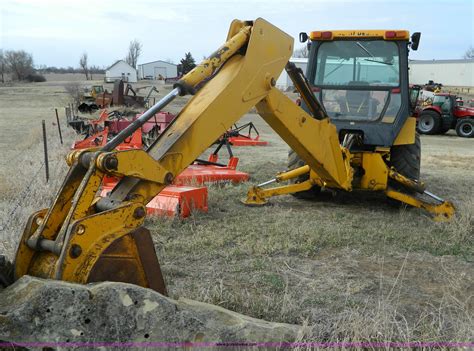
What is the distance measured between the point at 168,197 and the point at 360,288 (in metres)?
2.79

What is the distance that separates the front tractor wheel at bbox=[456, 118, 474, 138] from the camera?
62.2 feet

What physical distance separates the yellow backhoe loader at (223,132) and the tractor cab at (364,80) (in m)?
0.01

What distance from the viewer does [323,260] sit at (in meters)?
4.78

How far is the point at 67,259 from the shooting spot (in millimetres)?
2646

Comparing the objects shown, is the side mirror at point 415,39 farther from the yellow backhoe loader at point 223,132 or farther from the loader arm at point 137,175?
the loader arm at point 137,175

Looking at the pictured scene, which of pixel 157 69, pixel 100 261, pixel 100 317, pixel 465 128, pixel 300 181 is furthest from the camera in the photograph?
pixel 157 69

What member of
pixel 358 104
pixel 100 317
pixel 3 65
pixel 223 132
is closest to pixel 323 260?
pixel 223 132

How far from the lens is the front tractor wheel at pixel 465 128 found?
1895cm

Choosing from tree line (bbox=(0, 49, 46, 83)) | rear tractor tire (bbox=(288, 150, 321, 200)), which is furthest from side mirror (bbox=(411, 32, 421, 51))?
tree line (bbox=(0, 49, 46, 83))

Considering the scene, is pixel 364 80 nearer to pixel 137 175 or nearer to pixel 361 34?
pixel 361 34

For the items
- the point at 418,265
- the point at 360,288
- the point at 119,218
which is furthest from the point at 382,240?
the point at 119,218

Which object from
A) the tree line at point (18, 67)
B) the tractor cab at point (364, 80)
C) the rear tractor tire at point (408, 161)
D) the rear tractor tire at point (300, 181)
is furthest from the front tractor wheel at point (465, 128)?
the tree line at point (18, 67)

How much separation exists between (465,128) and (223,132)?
17.7m

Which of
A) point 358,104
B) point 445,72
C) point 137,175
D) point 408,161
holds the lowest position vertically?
point 408,161
